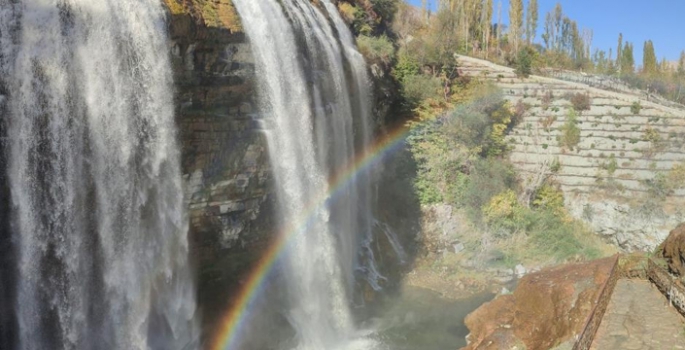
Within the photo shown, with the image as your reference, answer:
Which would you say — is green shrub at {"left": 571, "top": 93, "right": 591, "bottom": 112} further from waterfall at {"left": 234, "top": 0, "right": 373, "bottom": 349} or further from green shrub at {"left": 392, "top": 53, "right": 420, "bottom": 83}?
waterfall at {"left": 234, "top": 0, "right": 373, "bottom": 349}

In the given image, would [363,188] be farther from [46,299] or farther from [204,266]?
[46,299]

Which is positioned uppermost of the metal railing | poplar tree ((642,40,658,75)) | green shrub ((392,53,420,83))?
poplar tree ((642,40,658,75))

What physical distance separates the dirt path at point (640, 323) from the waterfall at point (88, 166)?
393 inches

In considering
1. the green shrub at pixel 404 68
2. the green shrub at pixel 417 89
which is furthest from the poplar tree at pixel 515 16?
the green shrub at pixel 417 89

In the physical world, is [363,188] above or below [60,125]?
below

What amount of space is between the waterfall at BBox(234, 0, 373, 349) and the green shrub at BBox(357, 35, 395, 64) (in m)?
2.18

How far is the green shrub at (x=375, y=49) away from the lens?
21.8 meters

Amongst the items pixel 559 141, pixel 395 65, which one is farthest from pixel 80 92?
pixel 559 141

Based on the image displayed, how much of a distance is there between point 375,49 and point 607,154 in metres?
11.6

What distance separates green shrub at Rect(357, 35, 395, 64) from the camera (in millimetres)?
21781

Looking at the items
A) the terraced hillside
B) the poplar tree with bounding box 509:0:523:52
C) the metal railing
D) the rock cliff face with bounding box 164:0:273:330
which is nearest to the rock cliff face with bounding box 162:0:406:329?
the rock cliff face with bounding box 164:0:273:330

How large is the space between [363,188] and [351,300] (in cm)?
494

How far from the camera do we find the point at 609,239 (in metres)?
22.5

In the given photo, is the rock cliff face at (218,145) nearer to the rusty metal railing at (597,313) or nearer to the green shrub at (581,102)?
the rusty metal railing at (597,313)
